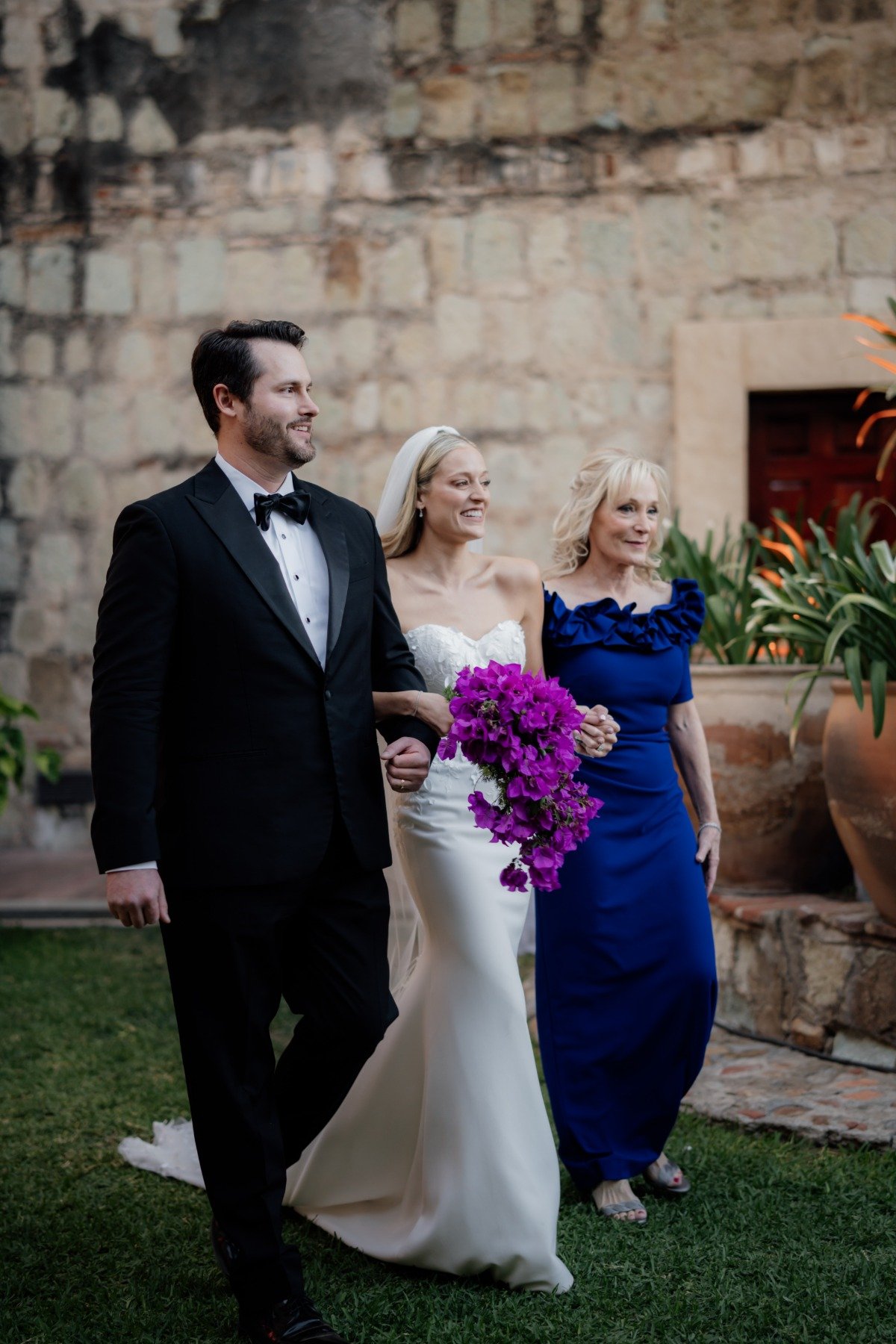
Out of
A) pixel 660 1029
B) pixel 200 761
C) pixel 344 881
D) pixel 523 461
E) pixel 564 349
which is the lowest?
pixel 660 1029

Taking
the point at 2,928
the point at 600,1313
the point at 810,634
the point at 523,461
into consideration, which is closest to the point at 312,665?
the point at 600,1313

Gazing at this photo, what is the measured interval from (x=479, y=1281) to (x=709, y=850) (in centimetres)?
130

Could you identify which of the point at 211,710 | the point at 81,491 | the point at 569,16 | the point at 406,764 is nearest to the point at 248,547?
the point at 211,710

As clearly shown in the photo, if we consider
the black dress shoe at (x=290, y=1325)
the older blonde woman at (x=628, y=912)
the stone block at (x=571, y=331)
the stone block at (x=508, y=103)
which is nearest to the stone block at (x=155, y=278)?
the stone block at (x=508, y=103)

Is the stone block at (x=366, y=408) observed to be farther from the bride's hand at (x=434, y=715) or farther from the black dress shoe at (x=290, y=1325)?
the black dress shoe at (x=290, y=1325)

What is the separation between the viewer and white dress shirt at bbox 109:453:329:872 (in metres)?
2.78

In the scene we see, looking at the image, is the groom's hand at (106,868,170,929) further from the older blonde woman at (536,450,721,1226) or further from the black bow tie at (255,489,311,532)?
the older blonde woman at (536,450,721,1226)

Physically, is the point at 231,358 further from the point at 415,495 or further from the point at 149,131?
the point at 149,131

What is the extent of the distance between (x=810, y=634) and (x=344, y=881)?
2412 mm

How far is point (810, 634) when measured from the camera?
4609 mm

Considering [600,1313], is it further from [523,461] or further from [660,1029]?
[523,461]

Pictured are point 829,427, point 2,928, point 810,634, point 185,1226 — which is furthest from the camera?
point 829,427

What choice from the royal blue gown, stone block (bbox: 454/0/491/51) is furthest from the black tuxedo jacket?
stone block (bbox: 454/0/491/51)

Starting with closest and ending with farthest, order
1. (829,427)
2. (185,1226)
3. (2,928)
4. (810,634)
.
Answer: (185,1226)
(810,634)
(2,928)
(829,427)
